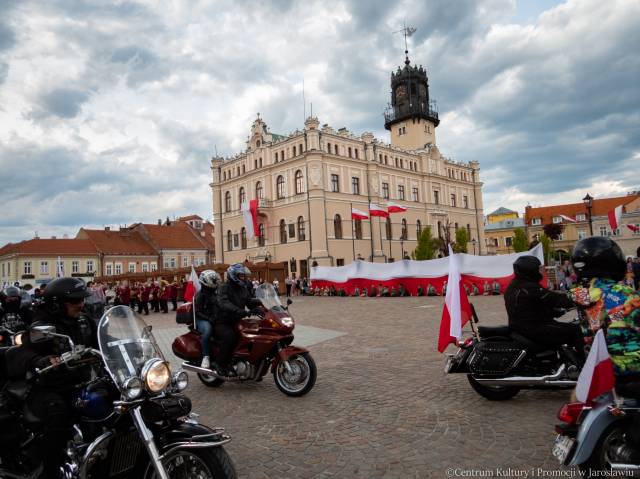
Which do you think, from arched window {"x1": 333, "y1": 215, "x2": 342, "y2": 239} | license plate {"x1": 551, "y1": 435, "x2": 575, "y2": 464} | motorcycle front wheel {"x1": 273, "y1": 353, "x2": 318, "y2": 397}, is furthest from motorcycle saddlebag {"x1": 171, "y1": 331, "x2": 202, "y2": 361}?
arched window {"x1": 333, "y1": 215, "x2": 342, "y2": 239}

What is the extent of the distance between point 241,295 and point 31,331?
13.3 feet

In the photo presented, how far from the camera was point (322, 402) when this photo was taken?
6.14 metres

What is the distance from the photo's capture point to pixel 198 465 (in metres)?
3.02

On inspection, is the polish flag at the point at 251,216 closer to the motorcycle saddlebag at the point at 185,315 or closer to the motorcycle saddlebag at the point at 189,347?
the motorcycle saddlebag at the point at 185,315

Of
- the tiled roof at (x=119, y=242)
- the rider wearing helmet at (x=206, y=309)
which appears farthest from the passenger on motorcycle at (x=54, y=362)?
the tiled roof at (x=119, y=242)

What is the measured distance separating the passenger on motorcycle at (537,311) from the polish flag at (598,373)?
231 cm

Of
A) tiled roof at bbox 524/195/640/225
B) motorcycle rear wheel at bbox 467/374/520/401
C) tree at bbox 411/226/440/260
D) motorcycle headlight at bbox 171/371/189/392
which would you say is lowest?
motorcycle rear wheel at bbox 467/374/520/401

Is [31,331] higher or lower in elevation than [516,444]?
higher

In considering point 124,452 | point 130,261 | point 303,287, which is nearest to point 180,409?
point 124,452

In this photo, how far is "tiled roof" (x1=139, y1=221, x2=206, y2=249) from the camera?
235ft

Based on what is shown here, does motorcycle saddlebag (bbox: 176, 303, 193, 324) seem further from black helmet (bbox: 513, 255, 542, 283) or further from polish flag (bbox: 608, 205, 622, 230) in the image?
polish flag (bbox: 608, 205, 622, 230)

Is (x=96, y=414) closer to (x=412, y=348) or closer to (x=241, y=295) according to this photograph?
(x=241, y=295)

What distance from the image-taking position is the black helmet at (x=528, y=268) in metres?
5.36

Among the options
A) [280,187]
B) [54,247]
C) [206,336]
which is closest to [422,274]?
[206,336]
